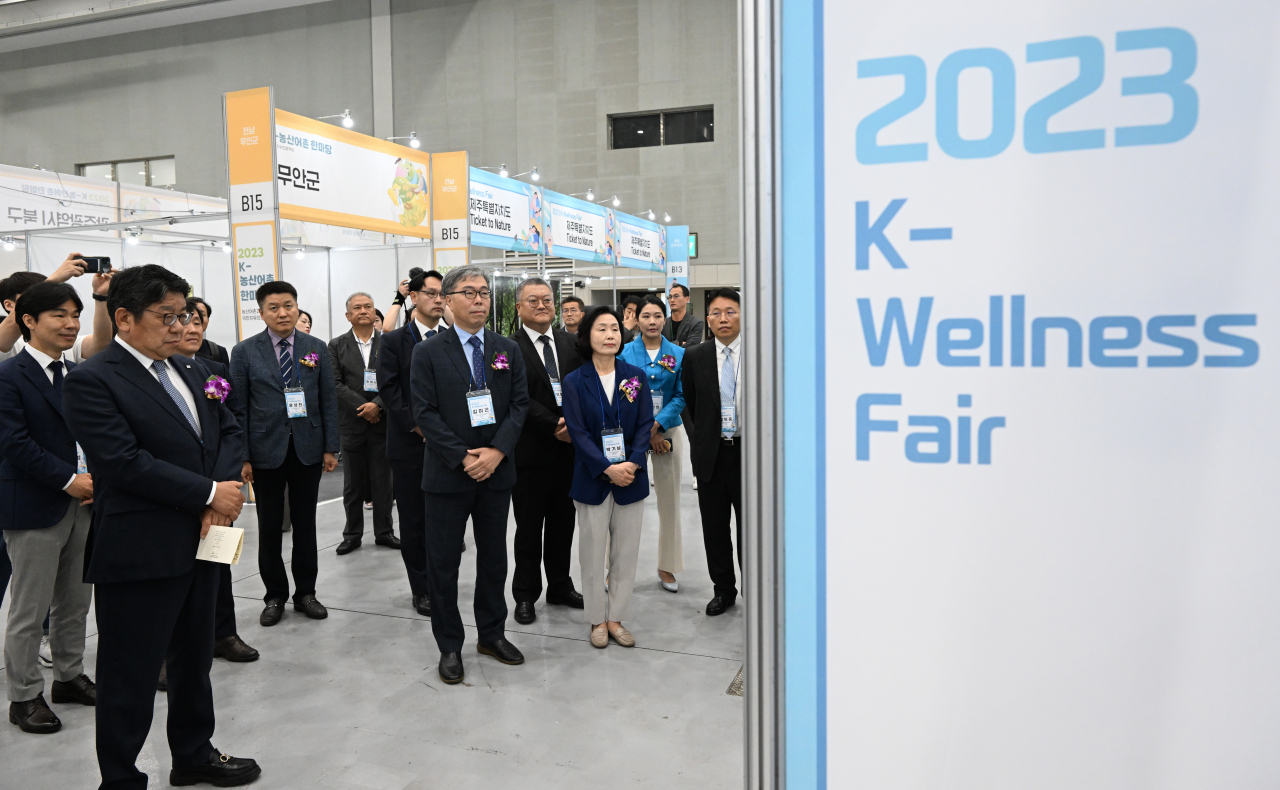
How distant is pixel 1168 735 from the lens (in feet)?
2.97

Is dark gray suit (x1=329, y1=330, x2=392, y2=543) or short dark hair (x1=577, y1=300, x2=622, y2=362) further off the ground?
short dark hair (x1=577, y1=300, x2=622, y2=362)

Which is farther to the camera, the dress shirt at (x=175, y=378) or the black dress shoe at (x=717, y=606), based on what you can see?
the black dress shoe at (x=717, y=606)

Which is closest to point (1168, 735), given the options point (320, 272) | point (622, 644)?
point (622, 644)

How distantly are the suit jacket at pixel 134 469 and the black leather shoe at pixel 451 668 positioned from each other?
127 centimetres

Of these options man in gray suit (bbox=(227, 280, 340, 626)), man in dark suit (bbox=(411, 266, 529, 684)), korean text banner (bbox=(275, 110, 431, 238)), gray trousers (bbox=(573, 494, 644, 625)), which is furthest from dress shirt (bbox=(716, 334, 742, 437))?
korean text banner (bbox=(275, 110, 431, 238))

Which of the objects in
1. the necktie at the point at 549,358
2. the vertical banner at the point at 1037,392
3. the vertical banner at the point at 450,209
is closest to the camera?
the vertical banner at the point at 1037,392

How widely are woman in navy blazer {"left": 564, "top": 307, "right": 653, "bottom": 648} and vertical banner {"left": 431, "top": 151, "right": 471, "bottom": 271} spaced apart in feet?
14.4

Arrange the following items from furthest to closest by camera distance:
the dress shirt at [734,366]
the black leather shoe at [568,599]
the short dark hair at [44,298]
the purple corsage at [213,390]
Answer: the black leather shoe at [568,599] → the dress shirt at [734,366] → the short dark hair at [44,298] → the purple corsage at [213,390]

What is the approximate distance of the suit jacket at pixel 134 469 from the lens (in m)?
2.09

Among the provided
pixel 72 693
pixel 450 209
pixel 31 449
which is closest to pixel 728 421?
pixel 31 449

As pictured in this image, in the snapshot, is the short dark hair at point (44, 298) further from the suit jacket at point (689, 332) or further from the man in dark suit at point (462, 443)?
the suit jacket at point (689, 332)

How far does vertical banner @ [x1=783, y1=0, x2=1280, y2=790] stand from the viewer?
872 millimetres

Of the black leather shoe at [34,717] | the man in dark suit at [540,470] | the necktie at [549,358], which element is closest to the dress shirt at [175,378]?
the black leather shoe at [34,717]

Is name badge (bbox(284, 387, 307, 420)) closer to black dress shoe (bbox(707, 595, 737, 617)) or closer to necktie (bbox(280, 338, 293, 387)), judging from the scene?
necktie (bbox(280, 338, 293, 387))
